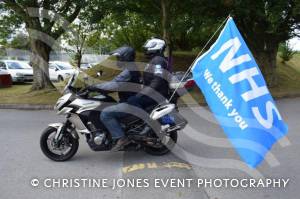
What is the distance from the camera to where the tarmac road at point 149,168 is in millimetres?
4863

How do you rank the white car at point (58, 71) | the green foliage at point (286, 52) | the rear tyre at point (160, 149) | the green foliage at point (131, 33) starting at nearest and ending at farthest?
1. the rear tyre at point (160, 149)
2. the green foliage at point (131, 33)
3. the green foliage at point (286, 52)
4. the white car at point (58, 71)

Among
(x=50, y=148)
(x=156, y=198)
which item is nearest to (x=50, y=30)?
(x=50, y=148)

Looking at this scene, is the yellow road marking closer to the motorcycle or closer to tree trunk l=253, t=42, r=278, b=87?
the motorcycle

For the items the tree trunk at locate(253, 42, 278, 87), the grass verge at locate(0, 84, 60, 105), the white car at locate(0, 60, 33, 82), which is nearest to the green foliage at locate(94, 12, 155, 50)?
the white car at locate(0, 60, 33, 82)

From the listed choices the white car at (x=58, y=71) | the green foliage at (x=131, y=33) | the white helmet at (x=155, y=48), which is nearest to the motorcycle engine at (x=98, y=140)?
the white helmet at (x=155, y=48)

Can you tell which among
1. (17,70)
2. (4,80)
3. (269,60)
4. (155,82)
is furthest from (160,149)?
(17,70)

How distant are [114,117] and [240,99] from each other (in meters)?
2.10

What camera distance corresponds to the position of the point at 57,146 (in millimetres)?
6215

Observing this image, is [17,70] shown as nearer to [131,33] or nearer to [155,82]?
[131,33]

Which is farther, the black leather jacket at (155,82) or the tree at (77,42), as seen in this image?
the tree at (77,42)

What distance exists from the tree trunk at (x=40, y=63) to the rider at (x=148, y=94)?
1051 cm

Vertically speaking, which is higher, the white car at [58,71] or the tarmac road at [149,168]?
the tarmac road at [149,168]

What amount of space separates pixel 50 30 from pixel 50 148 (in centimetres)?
994

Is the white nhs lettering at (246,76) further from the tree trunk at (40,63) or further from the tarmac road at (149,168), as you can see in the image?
the tree trunk at (40,63)
